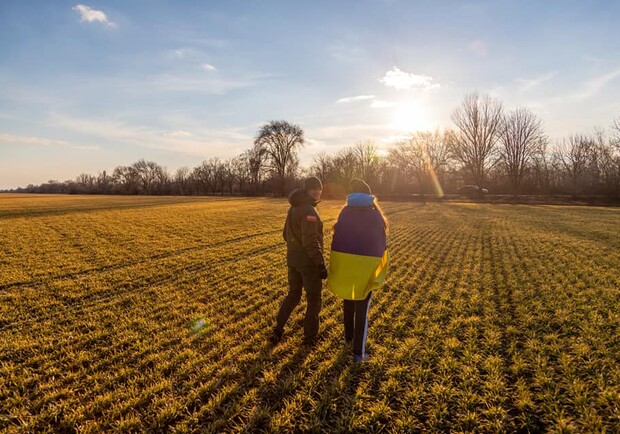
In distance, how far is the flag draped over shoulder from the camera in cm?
347

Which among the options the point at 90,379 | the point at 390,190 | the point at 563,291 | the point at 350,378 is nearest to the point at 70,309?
the point at 90,379

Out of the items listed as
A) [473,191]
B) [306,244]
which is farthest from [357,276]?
[473,191]

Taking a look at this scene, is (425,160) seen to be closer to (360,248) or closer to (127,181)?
(360,248)

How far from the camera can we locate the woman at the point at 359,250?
3.47 m

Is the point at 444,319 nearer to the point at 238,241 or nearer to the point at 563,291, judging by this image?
the point at 563,291

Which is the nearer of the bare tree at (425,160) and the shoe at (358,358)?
the shoe at (358,358)

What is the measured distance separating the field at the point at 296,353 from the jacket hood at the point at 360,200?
1.90 meters

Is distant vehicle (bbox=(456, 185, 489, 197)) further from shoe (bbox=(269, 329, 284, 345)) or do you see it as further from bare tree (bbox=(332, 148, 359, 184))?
shoe (bbox=(269, 329, 284, 345))

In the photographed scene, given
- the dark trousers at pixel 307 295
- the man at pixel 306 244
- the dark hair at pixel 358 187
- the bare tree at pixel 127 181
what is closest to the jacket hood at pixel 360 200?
the dark hair at pixel 358 187

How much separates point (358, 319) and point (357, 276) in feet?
1.81

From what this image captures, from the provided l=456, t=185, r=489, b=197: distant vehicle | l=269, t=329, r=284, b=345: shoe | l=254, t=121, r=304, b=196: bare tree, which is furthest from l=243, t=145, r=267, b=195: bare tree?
l=269, t=329, r=284, b=345: shoe

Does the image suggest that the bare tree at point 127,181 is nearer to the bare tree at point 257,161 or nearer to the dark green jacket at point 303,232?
the bare tree at point 257,161

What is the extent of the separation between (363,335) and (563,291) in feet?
16.9

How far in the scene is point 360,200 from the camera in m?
3.47
